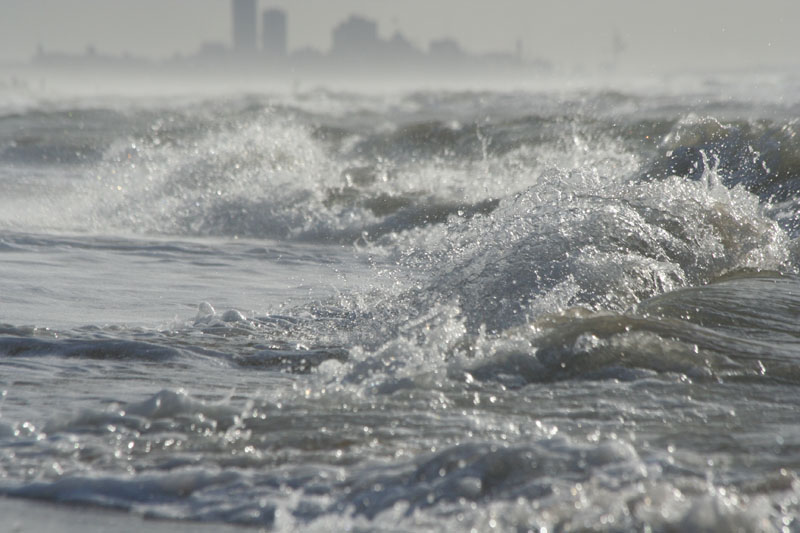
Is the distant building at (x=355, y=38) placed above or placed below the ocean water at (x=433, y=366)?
above

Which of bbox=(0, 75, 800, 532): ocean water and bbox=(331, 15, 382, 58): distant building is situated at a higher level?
bbox=(331, 15, 382, 58): distant building

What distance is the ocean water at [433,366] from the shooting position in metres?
1.95

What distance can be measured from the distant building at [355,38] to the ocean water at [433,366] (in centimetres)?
14439

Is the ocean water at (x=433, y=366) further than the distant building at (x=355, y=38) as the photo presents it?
No

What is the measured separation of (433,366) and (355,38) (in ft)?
496

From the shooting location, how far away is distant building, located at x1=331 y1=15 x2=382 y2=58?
14650cm

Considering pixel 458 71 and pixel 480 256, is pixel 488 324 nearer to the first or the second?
pixel 480 256

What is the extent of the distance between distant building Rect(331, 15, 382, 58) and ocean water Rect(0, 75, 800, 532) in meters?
144

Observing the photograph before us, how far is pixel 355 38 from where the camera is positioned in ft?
488

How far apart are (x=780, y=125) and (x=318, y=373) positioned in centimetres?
669

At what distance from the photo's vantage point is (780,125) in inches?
322

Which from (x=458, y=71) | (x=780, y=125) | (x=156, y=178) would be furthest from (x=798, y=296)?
(x=458, y=71)

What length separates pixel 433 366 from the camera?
9.01 feet

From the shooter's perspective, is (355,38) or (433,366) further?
(355,38)
